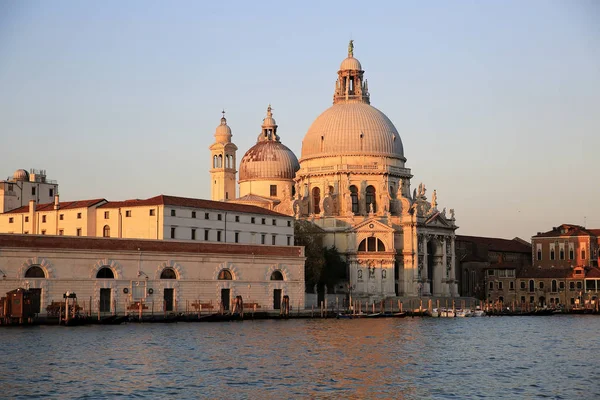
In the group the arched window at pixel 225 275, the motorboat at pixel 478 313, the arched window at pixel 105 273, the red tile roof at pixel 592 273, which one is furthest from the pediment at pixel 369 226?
the arched window at pixel 105 273

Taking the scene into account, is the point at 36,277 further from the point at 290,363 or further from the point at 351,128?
the point at 351,128

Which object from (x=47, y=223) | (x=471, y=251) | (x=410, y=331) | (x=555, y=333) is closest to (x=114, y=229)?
(x=47, y=223)

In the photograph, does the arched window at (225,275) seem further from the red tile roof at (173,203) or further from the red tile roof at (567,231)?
the red tile roof at (567,231)

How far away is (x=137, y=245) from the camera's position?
66000 millimetres

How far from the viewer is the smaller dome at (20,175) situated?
92688 millimetres

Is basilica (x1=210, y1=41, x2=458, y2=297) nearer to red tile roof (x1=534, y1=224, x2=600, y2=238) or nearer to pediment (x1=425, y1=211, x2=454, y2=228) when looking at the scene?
pediment (x1=425, y1=211, x2=454, y2=228)

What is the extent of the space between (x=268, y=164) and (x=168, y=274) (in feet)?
135

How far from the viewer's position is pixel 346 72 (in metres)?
104

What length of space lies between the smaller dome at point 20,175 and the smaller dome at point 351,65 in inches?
1222

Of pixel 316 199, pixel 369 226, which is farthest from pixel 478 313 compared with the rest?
pixel 316 199

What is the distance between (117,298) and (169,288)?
389 centimetres

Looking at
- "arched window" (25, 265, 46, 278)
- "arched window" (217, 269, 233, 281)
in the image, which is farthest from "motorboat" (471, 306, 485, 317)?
"arched window" (25, 265, 46, 278)

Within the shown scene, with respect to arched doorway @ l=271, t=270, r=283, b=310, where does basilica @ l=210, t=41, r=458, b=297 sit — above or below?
above

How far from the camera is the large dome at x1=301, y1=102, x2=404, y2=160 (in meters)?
99.1
